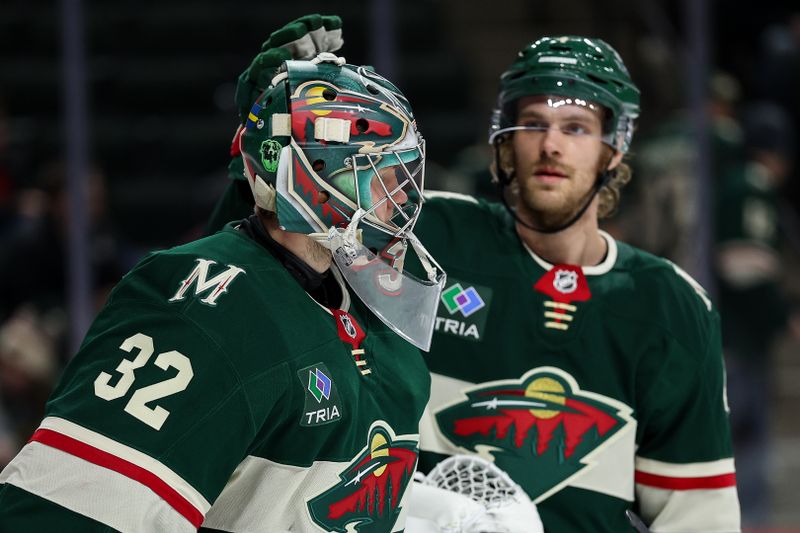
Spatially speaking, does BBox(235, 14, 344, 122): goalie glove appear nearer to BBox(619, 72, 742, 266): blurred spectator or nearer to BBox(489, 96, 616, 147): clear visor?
BBox(489, 96, 616, 147): clear visor

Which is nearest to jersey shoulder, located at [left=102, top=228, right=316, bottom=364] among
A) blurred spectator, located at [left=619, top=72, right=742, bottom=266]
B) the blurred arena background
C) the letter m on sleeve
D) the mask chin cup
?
the letter m on sleeve

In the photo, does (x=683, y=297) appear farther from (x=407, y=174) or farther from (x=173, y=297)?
(x=173, y=297)

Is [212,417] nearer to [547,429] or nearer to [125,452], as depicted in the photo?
[125,452]

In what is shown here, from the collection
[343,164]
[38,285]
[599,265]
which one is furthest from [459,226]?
[38,285]

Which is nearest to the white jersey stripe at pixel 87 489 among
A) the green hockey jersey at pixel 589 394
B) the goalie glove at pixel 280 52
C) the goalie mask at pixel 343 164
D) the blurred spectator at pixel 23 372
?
the goalie mask at pixel 343 164

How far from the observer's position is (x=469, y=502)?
194cm

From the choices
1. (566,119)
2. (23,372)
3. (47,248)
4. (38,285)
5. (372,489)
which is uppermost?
(566,119)

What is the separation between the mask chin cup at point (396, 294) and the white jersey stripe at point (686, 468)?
564 mm

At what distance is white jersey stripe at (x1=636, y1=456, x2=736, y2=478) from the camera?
212cm

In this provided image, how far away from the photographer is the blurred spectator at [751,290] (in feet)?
14.0

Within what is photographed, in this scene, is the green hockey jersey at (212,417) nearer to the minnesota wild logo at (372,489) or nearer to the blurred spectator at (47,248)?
the minnesota wild logo at (372,489)

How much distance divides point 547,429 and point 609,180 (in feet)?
1.43

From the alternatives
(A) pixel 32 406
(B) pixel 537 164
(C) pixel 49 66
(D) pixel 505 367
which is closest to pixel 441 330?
(D) pixel 505 367

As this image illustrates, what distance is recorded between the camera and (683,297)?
216cm
